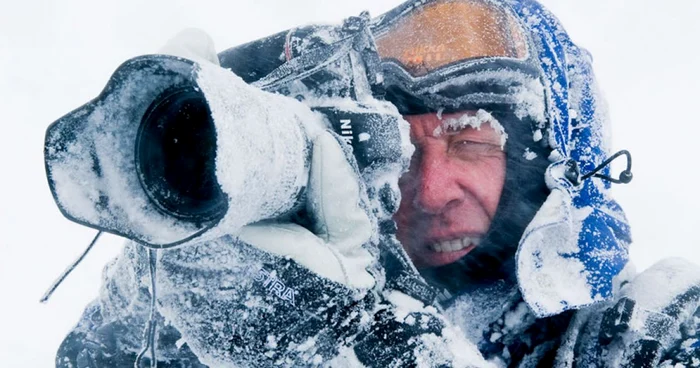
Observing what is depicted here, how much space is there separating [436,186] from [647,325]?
0.70m

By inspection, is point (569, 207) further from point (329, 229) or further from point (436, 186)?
point (329, 229)

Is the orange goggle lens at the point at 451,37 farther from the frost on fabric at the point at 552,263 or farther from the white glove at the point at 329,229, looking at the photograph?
the white glove at the point at 329,229

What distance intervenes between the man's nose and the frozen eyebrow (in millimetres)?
87

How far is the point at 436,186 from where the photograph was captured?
5.92ft

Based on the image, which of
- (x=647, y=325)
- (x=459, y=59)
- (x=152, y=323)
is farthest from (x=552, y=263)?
(x=152, y=323)

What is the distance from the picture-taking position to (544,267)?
170 cm

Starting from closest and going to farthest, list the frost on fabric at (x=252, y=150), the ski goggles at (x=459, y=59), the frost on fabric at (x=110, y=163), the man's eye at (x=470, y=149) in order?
the frost on fabric at (x=252, y=150) → the frost on fabric at (x=110, y=163) → the ski goggles at (x=459, y=59) → the man's eye at (x=470, y=149)

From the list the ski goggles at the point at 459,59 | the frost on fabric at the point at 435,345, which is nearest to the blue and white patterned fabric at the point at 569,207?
the ski goggles at the point at 459,59

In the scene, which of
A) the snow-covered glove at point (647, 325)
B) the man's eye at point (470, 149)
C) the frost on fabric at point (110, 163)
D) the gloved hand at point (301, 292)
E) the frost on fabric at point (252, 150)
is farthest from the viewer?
the man's eye at point (470, 149)

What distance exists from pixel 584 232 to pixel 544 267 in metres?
0.21

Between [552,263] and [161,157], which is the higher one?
[161,157]

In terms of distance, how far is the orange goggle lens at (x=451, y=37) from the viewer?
71.0 inches

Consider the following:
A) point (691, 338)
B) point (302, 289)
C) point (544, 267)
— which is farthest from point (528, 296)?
point (302, 289)

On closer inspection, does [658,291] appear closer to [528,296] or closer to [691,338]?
[691,338]
